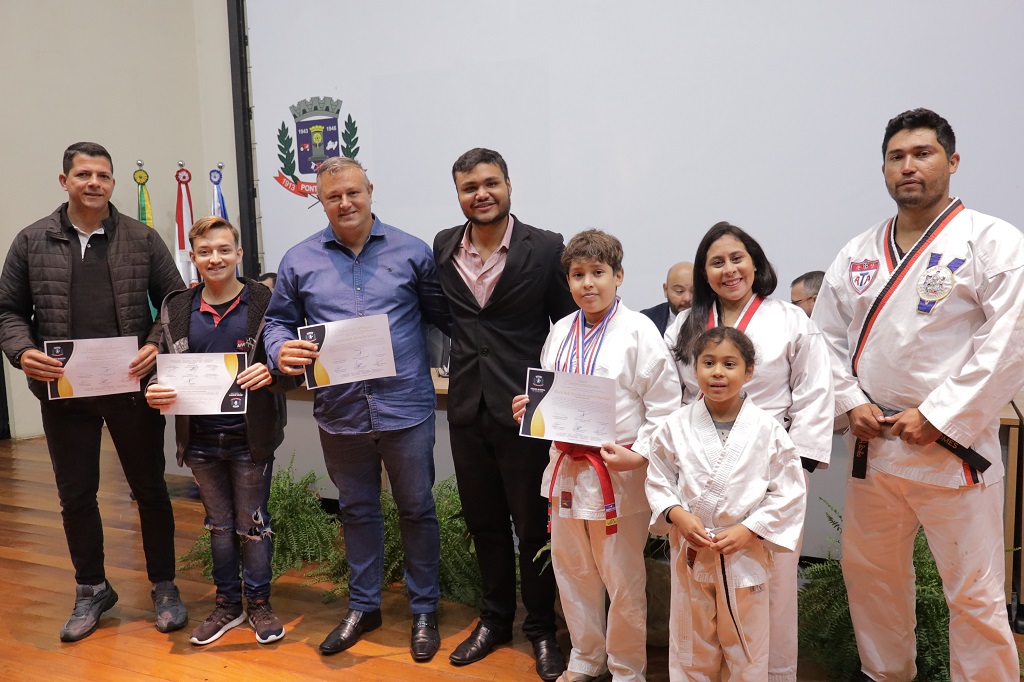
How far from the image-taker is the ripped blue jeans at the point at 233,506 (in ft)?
9.53

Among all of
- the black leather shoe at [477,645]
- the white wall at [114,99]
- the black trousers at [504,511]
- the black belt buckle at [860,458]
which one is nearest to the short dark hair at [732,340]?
the black belt buckle at [860,458]

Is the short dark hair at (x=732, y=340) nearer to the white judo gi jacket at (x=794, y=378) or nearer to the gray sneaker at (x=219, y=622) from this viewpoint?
the white judo gi jacket at (x=794, y=378)

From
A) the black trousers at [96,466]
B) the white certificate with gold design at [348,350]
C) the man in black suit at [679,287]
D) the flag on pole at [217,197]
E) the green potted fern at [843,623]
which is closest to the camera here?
the green potted fern at [843,623]

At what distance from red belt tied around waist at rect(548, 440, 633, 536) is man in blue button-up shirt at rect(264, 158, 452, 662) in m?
0.61

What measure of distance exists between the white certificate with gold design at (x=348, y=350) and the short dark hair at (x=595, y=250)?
2.31 ft

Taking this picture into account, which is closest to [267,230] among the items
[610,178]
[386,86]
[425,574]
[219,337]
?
[386,86]

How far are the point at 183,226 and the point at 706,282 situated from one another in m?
5.56

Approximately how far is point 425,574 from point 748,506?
1362 millimetres

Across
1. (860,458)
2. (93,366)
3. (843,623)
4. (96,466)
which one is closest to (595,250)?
(860,458)

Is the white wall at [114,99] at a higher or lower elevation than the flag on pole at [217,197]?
higher

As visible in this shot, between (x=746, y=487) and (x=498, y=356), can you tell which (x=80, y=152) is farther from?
(x=746, y=487)

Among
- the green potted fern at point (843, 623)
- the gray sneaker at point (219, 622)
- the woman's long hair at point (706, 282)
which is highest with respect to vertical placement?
the woman's long hair at point (706, 282)

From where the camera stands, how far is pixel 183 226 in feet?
22.0

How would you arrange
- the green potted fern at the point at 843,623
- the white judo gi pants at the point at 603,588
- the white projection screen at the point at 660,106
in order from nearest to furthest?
1. the white judo gi pants at the point at 603,588
2. the green potted fern at the point at 843,623
3. the white projection screen at the point at 660,106
